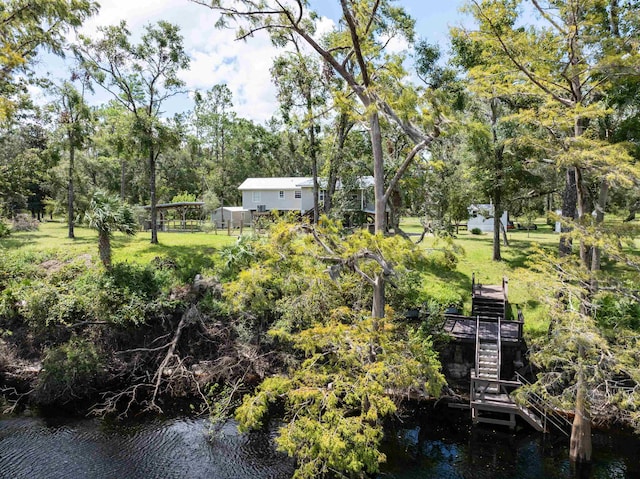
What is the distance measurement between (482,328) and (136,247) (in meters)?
17.6

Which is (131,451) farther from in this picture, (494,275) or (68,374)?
(494,275)

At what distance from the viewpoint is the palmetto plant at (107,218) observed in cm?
1684

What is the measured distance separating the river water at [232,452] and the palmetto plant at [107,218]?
22.9 feet

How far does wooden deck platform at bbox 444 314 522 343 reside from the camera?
1440cm

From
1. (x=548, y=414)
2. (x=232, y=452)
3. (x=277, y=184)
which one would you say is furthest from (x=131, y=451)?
(x=277, y=184)

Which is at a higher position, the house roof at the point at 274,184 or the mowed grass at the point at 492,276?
the house roof at the point at 274,184

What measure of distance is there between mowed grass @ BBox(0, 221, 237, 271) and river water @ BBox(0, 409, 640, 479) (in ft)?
27.2

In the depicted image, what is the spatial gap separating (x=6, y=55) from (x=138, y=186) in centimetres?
3776

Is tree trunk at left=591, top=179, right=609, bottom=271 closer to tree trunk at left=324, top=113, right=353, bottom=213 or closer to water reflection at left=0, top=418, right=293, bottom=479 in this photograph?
water reflection at left=0, top=418, right=293, bottom=479

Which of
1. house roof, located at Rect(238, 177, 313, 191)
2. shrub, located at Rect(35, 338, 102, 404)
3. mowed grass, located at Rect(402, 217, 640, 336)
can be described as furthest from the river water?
house roof, located at Rect(238, 177, 313, 191)

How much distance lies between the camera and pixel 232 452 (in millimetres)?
11492

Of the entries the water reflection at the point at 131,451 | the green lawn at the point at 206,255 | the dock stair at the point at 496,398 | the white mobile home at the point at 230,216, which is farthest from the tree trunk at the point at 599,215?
the white mobile home at the point at 230,216

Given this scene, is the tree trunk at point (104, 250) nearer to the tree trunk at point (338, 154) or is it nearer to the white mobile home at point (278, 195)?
the tree trunk at point (338, 154)

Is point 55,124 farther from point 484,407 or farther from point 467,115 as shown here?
point 484,407
